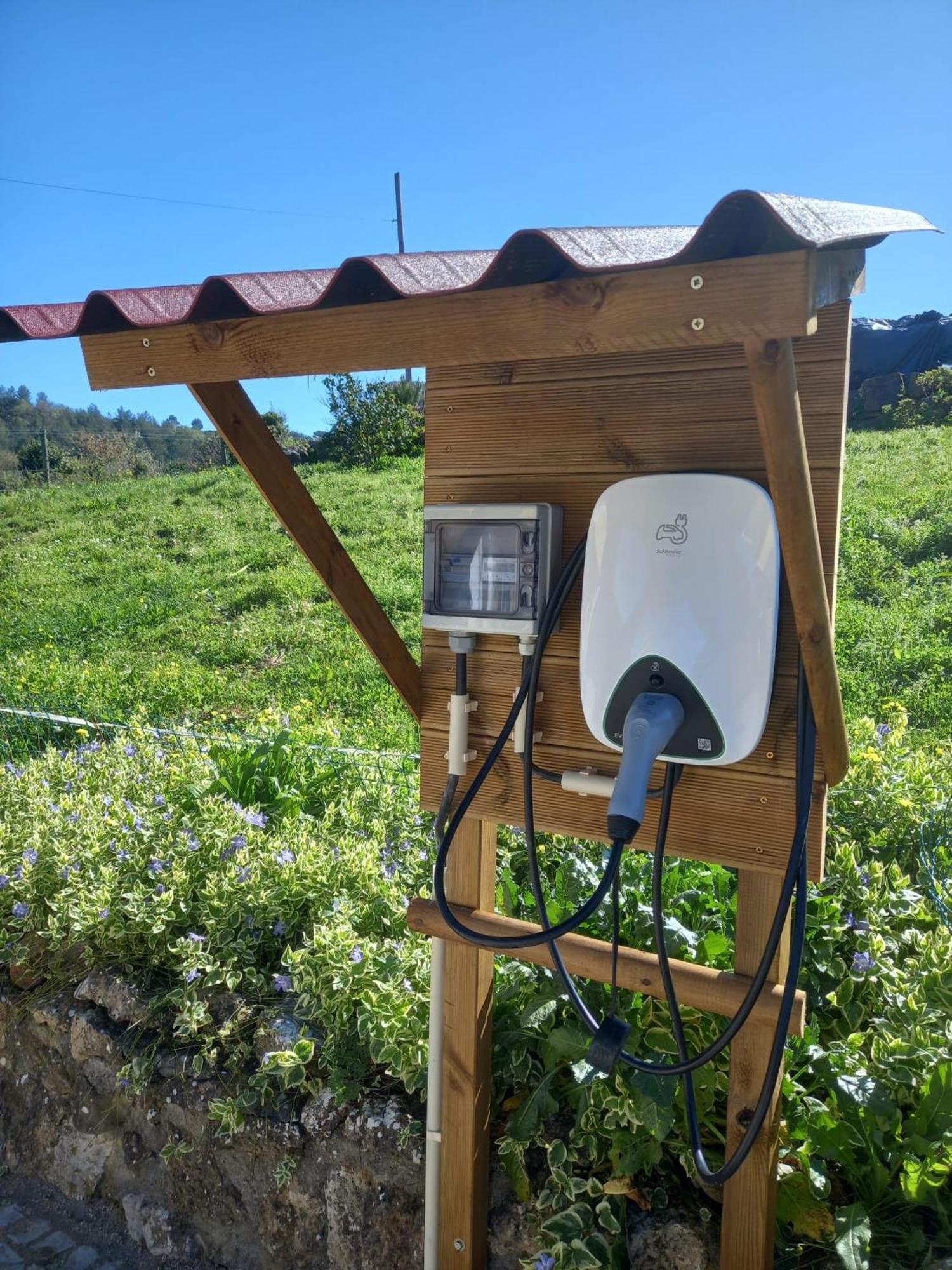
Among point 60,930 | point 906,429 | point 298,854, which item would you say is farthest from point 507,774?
point 906,429

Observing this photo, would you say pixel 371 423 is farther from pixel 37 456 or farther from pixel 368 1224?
pixel 368 1224

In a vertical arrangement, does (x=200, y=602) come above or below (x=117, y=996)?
above

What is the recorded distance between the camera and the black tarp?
346 inches

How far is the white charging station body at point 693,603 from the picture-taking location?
1.27 m

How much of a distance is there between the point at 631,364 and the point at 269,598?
19.4 ft

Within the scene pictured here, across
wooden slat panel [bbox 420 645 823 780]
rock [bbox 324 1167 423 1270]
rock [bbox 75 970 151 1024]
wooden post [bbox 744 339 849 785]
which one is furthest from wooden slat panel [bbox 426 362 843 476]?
rock [bbox 75 970 151 1024]

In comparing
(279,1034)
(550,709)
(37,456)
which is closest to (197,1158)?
(279,1034)

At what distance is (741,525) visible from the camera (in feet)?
4.15

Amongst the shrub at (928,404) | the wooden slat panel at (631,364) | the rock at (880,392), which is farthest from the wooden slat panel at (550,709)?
the rock at (880,392)

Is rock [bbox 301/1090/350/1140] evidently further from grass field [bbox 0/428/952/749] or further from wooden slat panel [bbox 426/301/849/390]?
grass field [bbox 0/428/952/749]

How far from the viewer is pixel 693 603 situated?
1291 millimetres

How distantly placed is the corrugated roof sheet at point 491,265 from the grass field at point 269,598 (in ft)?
9.59

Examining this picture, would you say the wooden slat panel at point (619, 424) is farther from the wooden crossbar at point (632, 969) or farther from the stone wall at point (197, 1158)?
the stone wall at point (197, 1158)

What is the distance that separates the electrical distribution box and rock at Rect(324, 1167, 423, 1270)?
1191 mm
